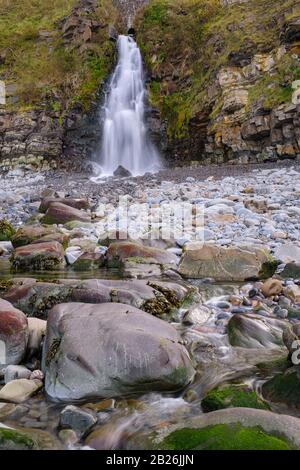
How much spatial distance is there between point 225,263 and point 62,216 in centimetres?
444

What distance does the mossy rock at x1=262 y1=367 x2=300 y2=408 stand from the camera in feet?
8.70

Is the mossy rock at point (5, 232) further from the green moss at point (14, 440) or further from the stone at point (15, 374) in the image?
the green moss at point (14, 440)

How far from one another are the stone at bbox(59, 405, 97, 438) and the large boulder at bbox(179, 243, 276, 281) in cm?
332

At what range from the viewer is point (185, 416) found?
2.68 meters

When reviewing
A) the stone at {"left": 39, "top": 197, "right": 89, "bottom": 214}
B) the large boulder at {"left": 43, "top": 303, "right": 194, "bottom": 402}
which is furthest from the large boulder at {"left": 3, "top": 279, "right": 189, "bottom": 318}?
the stone at {"left": 39, "top": 197, "right": 89, "bottom": 214}

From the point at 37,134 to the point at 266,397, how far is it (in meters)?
24.5

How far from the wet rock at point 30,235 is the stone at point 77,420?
4.95 metres

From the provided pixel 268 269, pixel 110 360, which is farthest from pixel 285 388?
pixel 268 269

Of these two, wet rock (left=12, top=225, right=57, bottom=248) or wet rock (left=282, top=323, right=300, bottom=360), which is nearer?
wet rock (left=282, top=323, right=300, bottom=360)

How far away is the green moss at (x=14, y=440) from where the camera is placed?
7.12ft

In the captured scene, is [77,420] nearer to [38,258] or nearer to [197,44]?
[38,258]

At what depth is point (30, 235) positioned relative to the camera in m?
7.32

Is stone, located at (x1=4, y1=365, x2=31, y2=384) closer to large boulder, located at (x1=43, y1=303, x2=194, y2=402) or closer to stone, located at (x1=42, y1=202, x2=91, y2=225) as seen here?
large boulder, located at (x1=43, y1=303, x2=194, y2=402)
